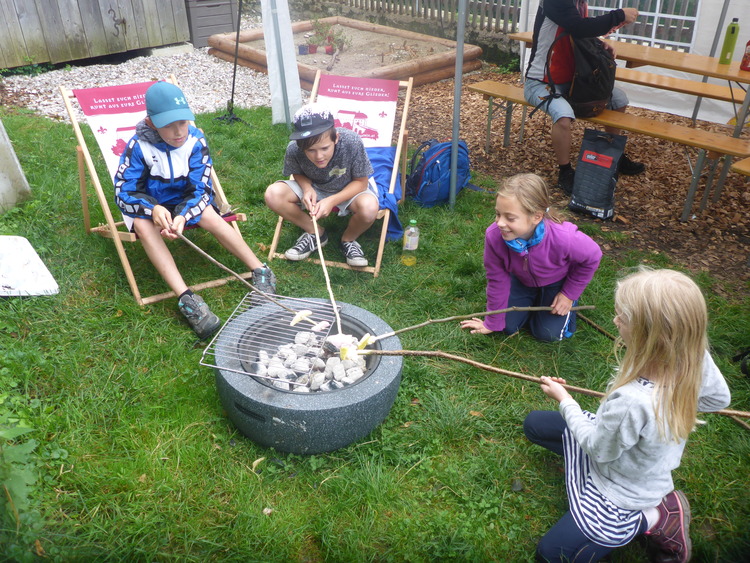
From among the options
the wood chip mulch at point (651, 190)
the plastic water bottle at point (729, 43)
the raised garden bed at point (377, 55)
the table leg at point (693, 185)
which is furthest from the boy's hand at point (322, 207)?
the plastic water bottle at point (729, 43)

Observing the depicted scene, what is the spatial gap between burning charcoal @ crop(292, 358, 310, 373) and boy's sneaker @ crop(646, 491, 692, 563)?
155 centimetres

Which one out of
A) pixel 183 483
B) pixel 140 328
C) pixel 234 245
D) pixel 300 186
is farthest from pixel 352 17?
pixel 183 483

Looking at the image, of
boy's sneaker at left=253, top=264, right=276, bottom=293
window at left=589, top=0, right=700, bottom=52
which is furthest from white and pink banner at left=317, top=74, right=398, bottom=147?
window at left=589, top=0, right=700, bottom=52

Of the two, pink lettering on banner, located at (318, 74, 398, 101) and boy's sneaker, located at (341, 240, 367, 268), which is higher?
pink lettering on banner, located at (318, 74, 398, 101)

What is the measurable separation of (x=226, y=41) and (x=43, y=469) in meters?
8.28

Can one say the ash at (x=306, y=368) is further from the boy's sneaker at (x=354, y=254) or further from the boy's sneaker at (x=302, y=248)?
the boy's sneaker at (x=302, y=248)

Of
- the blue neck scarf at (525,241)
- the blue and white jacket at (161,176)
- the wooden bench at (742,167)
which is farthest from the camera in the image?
the wooden bench at (742,167)

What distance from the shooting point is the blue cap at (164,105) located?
3.19m

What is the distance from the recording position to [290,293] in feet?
12.5

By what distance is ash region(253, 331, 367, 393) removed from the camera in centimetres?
260

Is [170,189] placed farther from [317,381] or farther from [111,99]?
[317,381]

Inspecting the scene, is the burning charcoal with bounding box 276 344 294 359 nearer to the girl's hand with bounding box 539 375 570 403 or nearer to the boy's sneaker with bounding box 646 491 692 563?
the girl's hand with bounding box 539 375 570 403

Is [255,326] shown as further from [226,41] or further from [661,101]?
[226,41]

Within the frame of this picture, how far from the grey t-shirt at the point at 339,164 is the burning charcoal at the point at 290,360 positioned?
1.60 m
